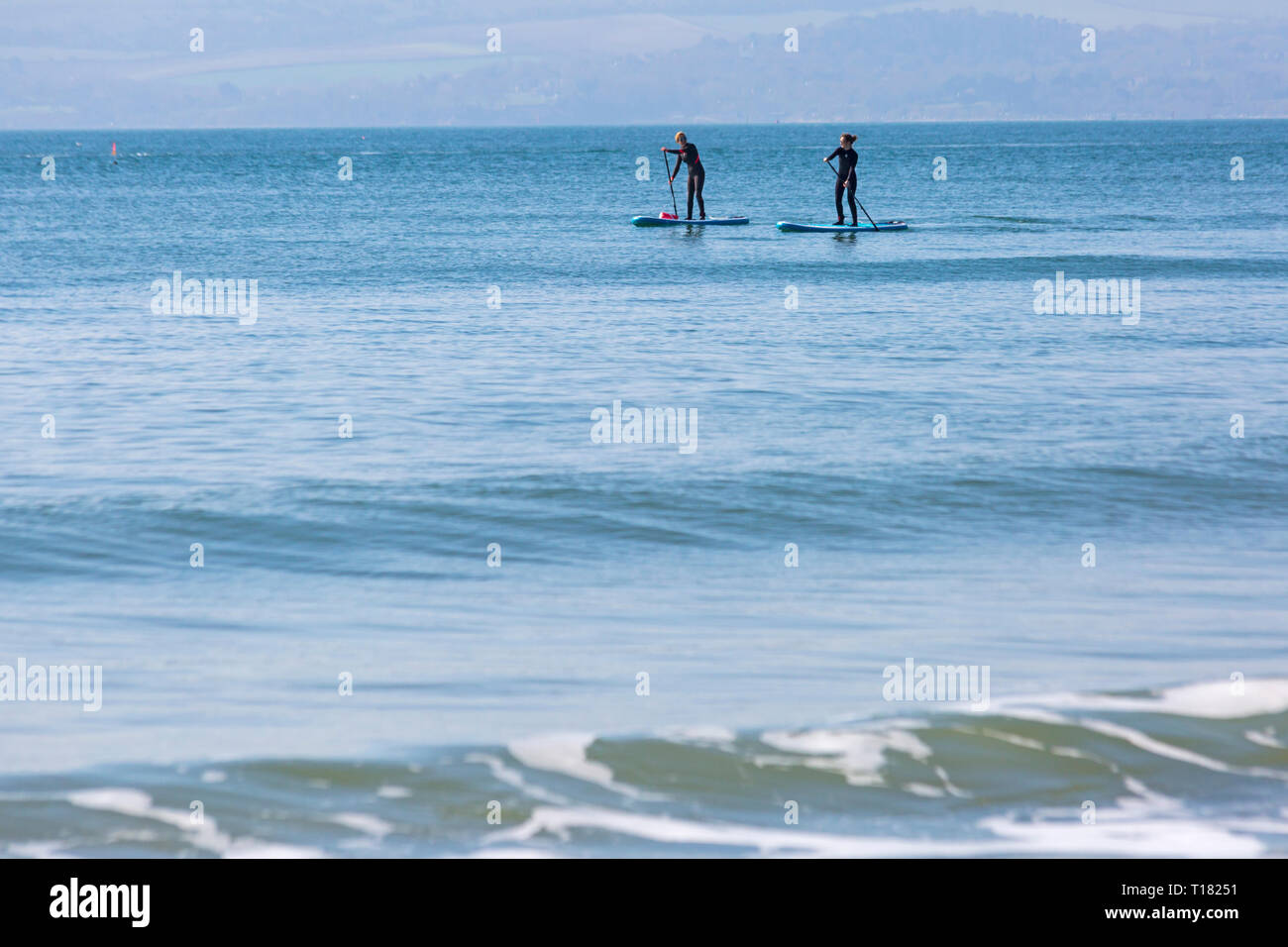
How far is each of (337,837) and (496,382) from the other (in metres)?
10.1

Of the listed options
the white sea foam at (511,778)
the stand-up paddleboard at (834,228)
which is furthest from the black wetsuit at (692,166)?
the white sea foam at (511,778)

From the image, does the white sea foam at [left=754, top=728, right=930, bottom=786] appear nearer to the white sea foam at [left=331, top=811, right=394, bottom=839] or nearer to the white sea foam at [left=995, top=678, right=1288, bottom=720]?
the white sea foam at [left=995, top=678, right=1288, bottom=720]

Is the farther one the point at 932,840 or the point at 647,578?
the point at 647,578

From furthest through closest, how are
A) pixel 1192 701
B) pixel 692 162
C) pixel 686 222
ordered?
pixel 686 222, pixel 692 162, pixel 1192 701

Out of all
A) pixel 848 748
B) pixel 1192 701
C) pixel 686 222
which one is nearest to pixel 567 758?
pixel 848 748

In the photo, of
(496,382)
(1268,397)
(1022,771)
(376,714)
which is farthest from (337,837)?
(1268,397)

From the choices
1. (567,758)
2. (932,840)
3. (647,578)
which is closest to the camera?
(932,840)

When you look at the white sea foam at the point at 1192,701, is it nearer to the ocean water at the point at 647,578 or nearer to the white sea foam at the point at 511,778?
the ocean water at the point at 647,578

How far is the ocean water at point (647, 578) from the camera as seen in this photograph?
5785mm

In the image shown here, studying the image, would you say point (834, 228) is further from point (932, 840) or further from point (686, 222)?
point (932, 840)

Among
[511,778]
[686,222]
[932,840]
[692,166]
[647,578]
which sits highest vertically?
[692,166]

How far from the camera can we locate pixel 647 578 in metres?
9.02

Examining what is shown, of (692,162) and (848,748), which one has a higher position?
(692,162)

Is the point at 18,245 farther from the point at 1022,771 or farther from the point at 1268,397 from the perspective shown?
the point at 1022,771
